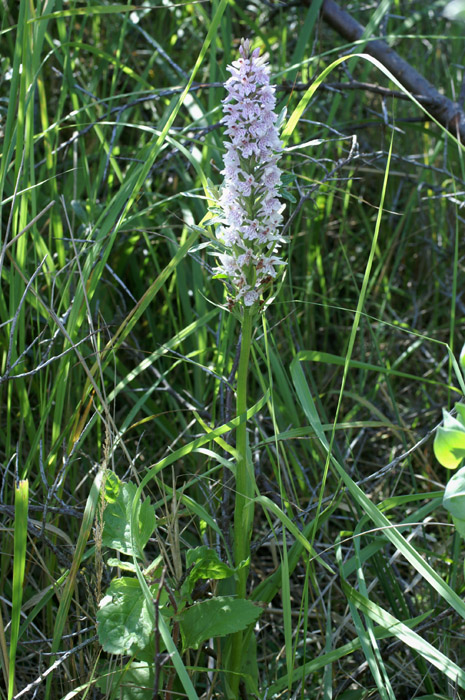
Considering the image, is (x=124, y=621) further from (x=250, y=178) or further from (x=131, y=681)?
(x=250, y=178)

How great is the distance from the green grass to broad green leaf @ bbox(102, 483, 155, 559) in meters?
0.05

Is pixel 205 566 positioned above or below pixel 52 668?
above

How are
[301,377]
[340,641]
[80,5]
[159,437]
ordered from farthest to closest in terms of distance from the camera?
[80,5] < [159,437] < [340,641] < [301,377]

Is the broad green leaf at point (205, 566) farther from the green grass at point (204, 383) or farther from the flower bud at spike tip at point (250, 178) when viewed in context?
the flower bud at spike tip at point (250, 178)

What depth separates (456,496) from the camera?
975 millimetres

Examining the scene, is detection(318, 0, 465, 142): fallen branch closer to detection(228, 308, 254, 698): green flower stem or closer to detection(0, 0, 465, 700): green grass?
detection(0, 0, 465, 700): green grass

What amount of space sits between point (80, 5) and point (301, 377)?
86.8 inches

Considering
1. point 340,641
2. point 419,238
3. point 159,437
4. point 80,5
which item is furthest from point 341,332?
point 80,5

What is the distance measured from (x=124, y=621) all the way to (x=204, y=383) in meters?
0.92

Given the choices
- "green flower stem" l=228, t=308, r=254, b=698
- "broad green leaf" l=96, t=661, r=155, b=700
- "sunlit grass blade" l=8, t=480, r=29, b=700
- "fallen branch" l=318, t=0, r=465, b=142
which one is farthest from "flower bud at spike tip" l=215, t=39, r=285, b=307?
"fallen branch" l=318, t=0, r=465, b=142

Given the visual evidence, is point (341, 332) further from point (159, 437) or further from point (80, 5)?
point (80, 5)

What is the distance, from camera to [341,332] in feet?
8.16

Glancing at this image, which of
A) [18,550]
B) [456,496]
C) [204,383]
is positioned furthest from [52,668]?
[204,383]

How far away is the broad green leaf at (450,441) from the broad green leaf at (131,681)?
632mm
